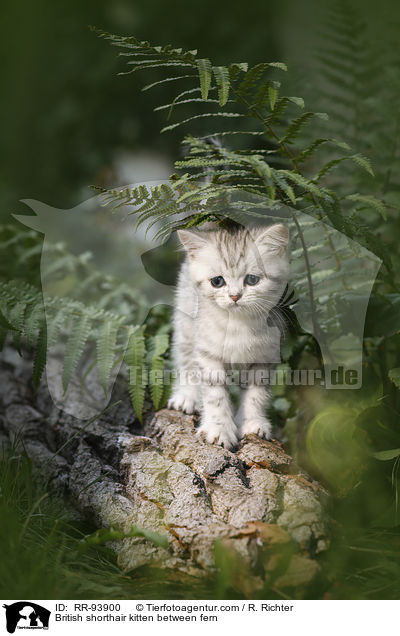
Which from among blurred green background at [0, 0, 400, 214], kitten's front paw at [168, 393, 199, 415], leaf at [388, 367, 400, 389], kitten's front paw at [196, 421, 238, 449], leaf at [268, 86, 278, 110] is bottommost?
kitten's front paw at [196, 421, 238, 449]

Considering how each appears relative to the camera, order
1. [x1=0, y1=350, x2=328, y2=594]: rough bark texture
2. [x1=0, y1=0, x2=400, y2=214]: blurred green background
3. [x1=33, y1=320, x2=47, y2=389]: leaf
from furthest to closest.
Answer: [x1=0, y1=0, x2=400, y2=214]: blurred green background, [x1=33, y1=320, x2=47, y2=389]: leaf, [x1=0, y1=350, x2=328, y2=594]: rough bark texture

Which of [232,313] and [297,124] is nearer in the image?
[297,124]

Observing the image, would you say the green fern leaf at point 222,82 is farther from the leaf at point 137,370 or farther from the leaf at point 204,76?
the leaf at point 137,370

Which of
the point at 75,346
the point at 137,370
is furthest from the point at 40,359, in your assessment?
the point at 137,370

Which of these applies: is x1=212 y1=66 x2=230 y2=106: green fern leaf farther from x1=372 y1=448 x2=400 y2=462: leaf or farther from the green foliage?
x1=372 y1=448 x2=400 y2=462: leaf

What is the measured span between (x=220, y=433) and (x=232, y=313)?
0.27 m

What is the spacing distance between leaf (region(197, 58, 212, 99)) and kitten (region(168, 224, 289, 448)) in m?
0.31

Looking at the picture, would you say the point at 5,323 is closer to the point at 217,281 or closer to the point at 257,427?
the point at 217,281

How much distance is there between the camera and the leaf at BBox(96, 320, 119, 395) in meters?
1.26

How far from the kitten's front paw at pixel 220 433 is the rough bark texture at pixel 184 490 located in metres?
0.03

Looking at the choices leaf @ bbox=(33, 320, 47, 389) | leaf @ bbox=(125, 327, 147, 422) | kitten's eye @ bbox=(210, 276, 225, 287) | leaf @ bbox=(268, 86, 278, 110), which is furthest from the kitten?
leaf @ bbox=(33, 320, 47, 389)

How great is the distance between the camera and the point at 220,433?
119 cm

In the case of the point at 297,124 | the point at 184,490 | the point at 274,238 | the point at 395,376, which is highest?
the point at 297,124
